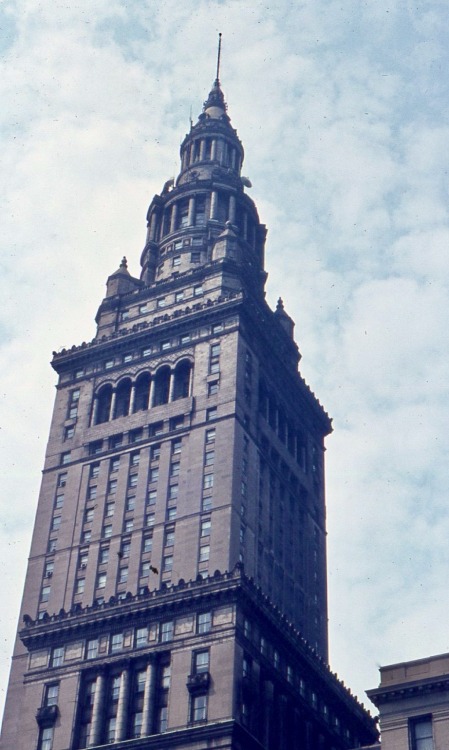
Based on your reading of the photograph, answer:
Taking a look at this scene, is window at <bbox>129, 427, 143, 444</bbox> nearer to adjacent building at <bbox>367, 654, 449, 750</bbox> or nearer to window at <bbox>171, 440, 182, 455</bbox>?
window at <bbox>171, 440, 182, 455</bbox>

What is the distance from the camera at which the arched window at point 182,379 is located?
459 feet

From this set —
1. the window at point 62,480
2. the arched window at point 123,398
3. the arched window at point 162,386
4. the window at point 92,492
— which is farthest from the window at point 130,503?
the arched window at point 162,386

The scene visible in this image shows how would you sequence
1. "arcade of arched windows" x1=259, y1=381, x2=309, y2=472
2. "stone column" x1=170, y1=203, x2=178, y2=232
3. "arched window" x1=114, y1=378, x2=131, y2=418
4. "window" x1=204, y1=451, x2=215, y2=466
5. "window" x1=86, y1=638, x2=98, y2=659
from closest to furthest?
1. "window" x1=86, y1=638, x2=98, y2=659
2. "window" x1=204, y1=451, x2=215, y2=466
3. "arched window" x1=114, y1=378, x2=131, y2=418
4. "arcade of arched windows" x1=259, y1=381, x2=309, y2=472
5. "stone column" x1=170, y1=203, x2=178, y2=232

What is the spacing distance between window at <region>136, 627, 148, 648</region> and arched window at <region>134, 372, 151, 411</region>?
30892 mm

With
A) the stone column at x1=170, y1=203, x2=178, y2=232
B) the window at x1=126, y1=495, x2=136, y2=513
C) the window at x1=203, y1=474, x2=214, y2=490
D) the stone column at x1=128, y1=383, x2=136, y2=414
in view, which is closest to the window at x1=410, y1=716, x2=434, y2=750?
the window at x1=203, y1=474, x2=214, y2=490

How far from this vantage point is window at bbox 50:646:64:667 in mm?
120812

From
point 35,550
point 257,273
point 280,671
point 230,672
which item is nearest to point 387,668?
point 230,672

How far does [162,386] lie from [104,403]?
25.9ft

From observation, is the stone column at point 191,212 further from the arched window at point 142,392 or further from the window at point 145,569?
the window at point 145,569

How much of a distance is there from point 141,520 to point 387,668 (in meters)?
44.0

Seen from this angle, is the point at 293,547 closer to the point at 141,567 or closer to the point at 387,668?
the point at 141,567

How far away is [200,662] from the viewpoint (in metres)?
113

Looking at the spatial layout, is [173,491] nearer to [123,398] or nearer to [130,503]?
[130,503]

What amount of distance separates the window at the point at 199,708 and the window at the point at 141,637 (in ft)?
30.0
